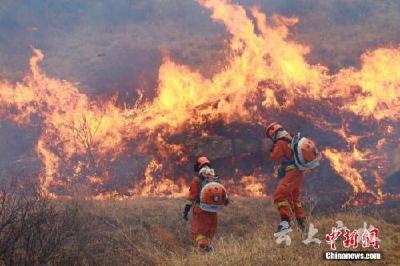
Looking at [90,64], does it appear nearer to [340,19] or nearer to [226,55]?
[226,55]

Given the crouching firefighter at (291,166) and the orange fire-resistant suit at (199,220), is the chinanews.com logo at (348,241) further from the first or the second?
the orange fire-resistant suit at (199,220)

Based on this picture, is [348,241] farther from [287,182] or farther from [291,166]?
[291,166]

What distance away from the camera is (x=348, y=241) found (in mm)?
6555

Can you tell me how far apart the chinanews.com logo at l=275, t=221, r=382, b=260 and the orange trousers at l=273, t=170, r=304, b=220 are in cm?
55

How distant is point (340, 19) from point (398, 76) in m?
11.2

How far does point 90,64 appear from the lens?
23.1 m

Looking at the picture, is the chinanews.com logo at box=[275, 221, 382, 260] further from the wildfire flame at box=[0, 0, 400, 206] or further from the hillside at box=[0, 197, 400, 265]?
the wildfire flame at box=[0, 0, 400, 206]

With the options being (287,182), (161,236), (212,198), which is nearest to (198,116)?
(161,236)

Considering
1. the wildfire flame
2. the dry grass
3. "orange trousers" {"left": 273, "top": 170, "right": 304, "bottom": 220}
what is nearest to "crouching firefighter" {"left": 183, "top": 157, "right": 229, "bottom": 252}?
the dry grass

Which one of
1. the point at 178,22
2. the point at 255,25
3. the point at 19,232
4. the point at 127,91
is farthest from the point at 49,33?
the point at 19,232

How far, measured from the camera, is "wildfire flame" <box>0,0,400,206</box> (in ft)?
45.0

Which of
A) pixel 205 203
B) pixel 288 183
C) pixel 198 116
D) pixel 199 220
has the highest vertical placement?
pixel 198 116

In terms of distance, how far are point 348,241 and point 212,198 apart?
88.2 inches

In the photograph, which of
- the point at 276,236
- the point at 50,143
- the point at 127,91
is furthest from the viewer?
the point at 127,91
